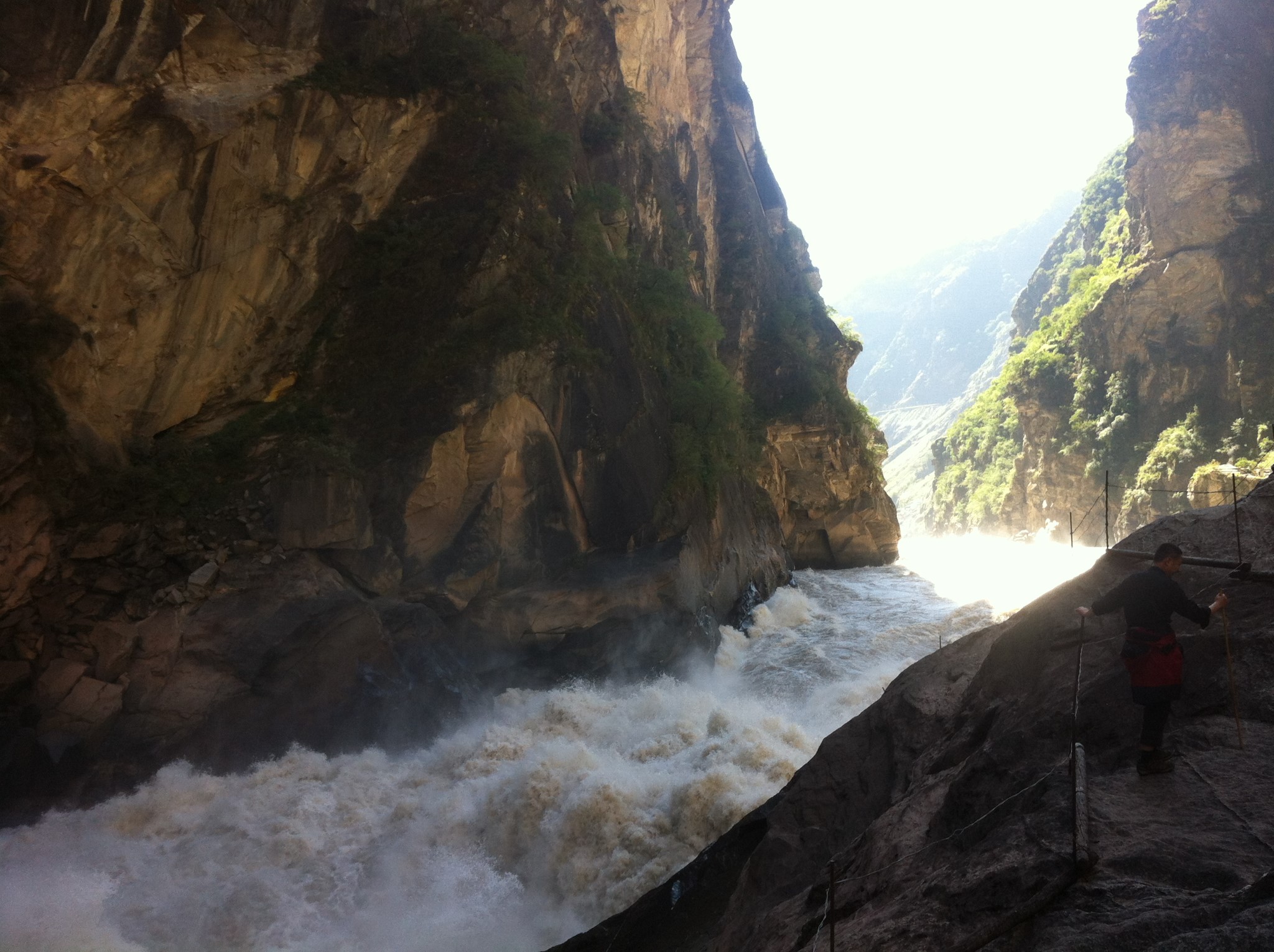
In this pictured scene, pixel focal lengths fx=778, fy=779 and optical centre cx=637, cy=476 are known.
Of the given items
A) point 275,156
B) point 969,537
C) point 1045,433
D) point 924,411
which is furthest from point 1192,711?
point 924,411

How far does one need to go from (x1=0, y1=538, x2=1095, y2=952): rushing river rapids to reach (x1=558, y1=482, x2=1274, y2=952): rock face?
1381mm

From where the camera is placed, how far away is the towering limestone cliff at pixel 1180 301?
40.3 m

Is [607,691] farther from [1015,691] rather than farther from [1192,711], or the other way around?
[1192,711]

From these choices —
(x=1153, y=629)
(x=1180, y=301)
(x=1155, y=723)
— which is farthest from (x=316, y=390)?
(x=1180, y=301)

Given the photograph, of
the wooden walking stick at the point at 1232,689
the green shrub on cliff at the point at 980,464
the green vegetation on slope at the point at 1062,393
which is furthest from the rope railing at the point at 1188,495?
the green shrub on cliff at the point at 980,464

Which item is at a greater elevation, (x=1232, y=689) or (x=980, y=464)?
(x=1232, y=689)

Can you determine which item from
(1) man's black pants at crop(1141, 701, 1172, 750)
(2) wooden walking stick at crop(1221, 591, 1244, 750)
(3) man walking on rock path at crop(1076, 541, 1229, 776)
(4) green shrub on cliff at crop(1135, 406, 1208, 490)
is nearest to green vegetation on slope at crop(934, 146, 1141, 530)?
(4) green shrub on cliff at crop(1135, 406, 1208, 490)

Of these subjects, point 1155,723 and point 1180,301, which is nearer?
point 1155,723

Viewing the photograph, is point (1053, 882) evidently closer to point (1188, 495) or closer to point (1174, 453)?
point (1188, 495)

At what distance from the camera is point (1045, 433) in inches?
2197

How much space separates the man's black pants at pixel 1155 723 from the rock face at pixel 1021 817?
0.13 meters

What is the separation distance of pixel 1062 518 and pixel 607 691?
48585 millimetres

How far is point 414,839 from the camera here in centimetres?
Result: 937

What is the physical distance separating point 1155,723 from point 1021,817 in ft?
3.00
